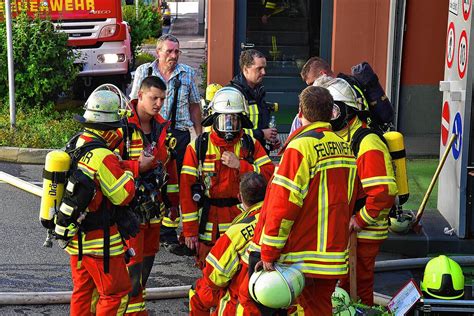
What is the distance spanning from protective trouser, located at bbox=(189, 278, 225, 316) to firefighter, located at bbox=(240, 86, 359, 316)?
63cm

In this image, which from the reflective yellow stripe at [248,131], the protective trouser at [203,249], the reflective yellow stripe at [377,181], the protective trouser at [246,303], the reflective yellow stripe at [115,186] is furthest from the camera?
the reflective yellow stripe at [248,131]

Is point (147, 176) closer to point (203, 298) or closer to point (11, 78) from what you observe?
point (203, 298)

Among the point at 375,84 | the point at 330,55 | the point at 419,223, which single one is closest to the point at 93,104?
the point at 375,84

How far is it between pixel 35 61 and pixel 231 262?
849cm

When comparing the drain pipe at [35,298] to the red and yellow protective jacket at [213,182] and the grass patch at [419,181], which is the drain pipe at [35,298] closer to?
the red and yellow protective jacket at [213,182]

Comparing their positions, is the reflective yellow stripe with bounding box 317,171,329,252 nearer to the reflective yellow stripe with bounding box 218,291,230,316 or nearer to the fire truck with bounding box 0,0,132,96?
the reflective yellow stripe with bounding box 218,291,230,316

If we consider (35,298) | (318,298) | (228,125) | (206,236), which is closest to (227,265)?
(318,298)

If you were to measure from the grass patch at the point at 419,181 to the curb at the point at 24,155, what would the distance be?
14.9ft

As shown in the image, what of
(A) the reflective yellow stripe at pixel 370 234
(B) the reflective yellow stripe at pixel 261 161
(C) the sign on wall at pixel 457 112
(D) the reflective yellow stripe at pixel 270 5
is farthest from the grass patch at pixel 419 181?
(A) the reflective yellow stripe at pixel 370 234

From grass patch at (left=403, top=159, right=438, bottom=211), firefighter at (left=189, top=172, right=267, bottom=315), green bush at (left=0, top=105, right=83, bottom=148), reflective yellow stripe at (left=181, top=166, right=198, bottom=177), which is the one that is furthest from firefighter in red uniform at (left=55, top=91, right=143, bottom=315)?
green bush at (left=0, top=105, right=83, bottom=148)

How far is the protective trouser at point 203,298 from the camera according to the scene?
618 cm

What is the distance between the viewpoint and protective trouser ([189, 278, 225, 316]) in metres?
6.18

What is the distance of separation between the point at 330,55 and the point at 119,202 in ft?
24.9

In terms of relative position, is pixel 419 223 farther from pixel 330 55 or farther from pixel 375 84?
pixel 330 55
